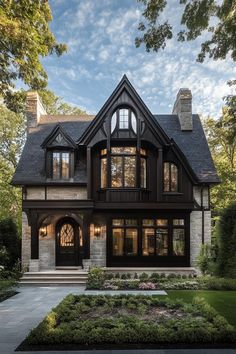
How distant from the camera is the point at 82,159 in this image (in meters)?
19.2

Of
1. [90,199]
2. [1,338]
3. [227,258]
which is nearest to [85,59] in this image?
[90,199]

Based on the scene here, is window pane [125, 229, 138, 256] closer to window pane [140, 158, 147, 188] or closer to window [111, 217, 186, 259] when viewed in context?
window [111, 217, 186, 259]

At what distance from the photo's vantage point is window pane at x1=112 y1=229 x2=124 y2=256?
1755 centimetres

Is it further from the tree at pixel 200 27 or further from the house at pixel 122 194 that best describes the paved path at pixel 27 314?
the tree at pixel 200 27

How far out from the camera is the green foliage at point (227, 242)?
1415 cm

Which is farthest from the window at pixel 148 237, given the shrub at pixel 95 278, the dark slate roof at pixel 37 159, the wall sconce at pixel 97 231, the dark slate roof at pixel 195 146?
the dark slate roof at pixel 37 159

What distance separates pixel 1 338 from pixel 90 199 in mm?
10049

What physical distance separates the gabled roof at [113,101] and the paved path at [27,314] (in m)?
7.93

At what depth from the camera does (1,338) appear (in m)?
7.29

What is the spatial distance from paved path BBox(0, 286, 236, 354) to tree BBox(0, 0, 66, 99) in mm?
6479

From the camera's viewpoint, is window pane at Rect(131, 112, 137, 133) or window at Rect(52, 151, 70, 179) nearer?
window pane at Rect(131, 112, 137, 133)

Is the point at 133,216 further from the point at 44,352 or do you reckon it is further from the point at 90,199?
the point at 44,352

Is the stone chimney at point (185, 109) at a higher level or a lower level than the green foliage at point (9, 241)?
higher

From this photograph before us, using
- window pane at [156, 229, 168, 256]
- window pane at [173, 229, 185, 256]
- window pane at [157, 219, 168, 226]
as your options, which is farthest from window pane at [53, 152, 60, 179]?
window pane at [173, 229, 185, 256]
